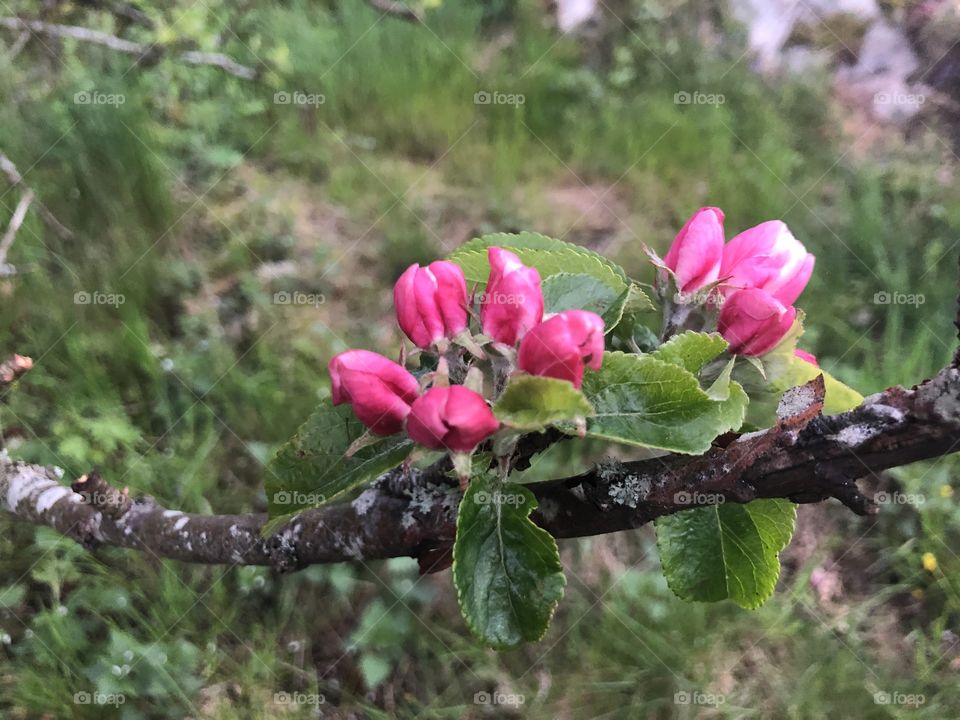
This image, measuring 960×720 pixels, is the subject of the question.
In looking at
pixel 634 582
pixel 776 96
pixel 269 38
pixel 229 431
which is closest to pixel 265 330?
pixel 229 431

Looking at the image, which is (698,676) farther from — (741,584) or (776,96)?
(776,96)

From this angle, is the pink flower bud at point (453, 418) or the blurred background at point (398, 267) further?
the blurred background at point (398, 267)
